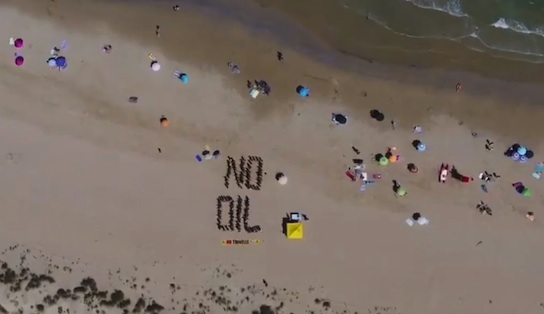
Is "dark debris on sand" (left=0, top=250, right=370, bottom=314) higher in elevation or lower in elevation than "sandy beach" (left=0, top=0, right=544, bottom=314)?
lower

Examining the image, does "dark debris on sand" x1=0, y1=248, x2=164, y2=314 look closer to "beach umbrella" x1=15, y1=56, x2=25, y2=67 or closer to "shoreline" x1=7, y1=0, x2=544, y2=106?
"beach umbrella" x1=15, y1=56, x2=25, y2=67

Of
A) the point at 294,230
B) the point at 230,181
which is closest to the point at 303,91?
the point at 230,181

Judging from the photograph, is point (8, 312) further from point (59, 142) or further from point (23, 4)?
point (23, 4)

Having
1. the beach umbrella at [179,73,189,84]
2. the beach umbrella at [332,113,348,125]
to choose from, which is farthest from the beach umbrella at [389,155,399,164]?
the beach umbrella at [179,73,189,84]

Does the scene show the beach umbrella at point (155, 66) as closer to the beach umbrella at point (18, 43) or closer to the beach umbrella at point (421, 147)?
the beach umbrella at point (18, 43)

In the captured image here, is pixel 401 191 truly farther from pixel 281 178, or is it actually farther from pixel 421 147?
pixel 281 178

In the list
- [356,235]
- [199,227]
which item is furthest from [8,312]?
[356,235]
